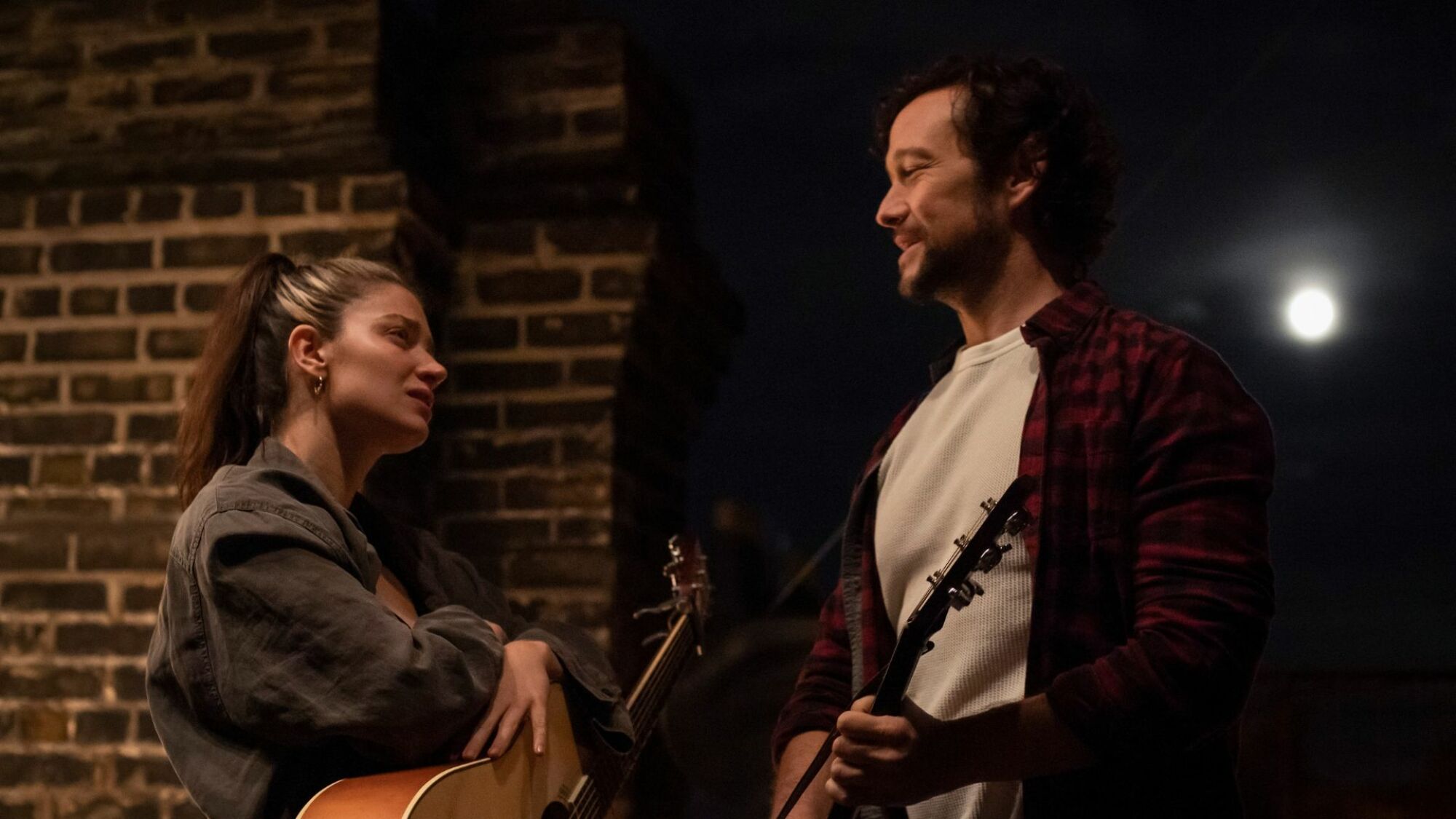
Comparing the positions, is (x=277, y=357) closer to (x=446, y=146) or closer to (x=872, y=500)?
(x=872, y=500)

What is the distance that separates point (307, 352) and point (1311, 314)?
42.7 ft

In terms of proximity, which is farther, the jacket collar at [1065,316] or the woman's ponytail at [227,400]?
the woman's ponytail at [227,400]

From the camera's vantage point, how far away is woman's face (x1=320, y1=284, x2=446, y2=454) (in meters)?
2.08

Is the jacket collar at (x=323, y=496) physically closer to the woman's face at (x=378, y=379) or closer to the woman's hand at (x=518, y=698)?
the woman's face at (x=378, y=379)

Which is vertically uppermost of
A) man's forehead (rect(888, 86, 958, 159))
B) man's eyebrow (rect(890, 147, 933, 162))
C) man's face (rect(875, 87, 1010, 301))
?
man's forehead (rect(888, 86, 958, 159))

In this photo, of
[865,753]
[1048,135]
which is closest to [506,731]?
[865,753]

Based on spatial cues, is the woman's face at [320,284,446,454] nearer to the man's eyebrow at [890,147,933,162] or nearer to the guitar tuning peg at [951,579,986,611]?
the man's eyebrow at [890,147,933,162]

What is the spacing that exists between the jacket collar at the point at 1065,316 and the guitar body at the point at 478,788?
3.08 ft

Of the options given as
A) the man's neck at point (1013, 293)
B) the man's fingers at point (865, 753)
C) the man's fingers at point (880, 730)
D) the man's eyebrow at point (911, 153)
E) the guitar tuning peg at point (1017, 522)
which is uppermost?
the man's eyebrow at point (911, 153)

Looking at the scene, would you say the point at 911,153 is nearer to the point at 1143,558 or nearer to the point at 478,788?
the point at 1143,558

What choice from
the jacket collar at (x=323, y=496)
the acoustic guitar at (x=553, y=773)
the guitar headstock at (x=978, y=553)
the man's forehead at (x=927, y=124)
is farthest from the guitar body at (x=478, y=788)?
the man's forehead at (x=927, y=124)

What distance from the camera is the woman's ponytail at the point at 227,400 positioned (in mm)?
2117

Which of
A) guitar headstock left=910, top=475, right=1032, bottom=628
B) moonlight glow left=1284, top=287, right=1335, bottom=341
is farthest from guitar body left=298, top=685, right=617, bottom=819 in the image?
moonlight glow left=1284, top=287, right=1335, bottom=341

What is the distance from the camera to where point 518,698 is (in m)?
2.02
